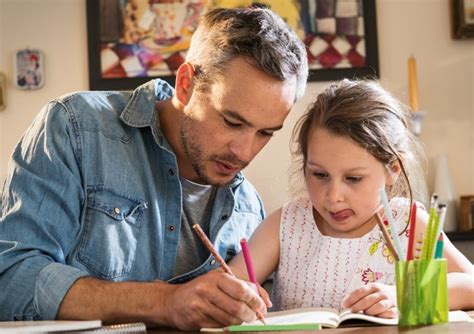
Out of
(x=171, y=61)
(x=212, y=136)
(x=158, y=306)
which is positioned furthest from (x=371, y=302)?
(x=171, y=61)

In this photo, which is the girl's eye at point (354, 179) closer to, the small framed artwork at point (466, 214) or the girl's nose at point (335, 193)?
the girl's nose at point (335, 193)

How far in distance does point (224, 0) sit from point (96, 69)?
0.62 m

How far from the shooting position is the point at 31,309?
1.55 metres

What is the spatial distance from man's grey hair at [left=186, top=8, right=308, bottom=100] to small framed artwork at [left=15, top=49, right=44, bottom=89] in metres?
→ 1.93

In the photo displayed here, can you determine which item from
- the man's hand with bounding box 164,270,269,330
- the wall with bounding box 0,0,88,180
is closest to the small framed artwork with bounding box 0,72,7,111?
the wall with bounding box 0,0,88,180

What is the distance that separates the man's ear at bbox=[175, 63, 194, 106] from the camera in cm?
187

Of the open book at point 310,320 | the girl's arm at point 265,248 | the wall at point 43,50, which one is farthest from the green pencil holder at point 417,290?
the wall at point 43,50

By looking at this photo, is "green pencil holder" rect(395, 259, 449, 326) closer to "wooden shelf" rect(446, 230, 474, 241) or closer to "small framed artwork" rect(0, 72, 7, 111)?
"wooden shelf" rect(446, 230, 474, 241)

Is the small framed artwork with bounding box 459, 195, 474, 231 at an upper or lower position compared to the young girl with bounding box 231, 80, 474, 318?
lower

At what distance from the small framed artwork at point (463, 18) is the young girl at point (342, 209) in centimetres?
174

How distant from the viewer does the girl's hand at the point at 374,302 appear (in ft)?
4.38

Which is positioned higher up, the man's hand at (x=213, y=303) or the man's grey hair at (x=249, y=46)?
the man's grey hair at (x=249, y=46)

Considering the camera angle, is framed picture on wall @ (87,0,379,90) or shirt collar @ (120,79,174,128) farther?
framed picture on wall @ (87,0,379,90)

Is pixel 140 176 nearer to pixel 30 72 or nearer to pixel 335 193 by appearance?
pixel 335 193
